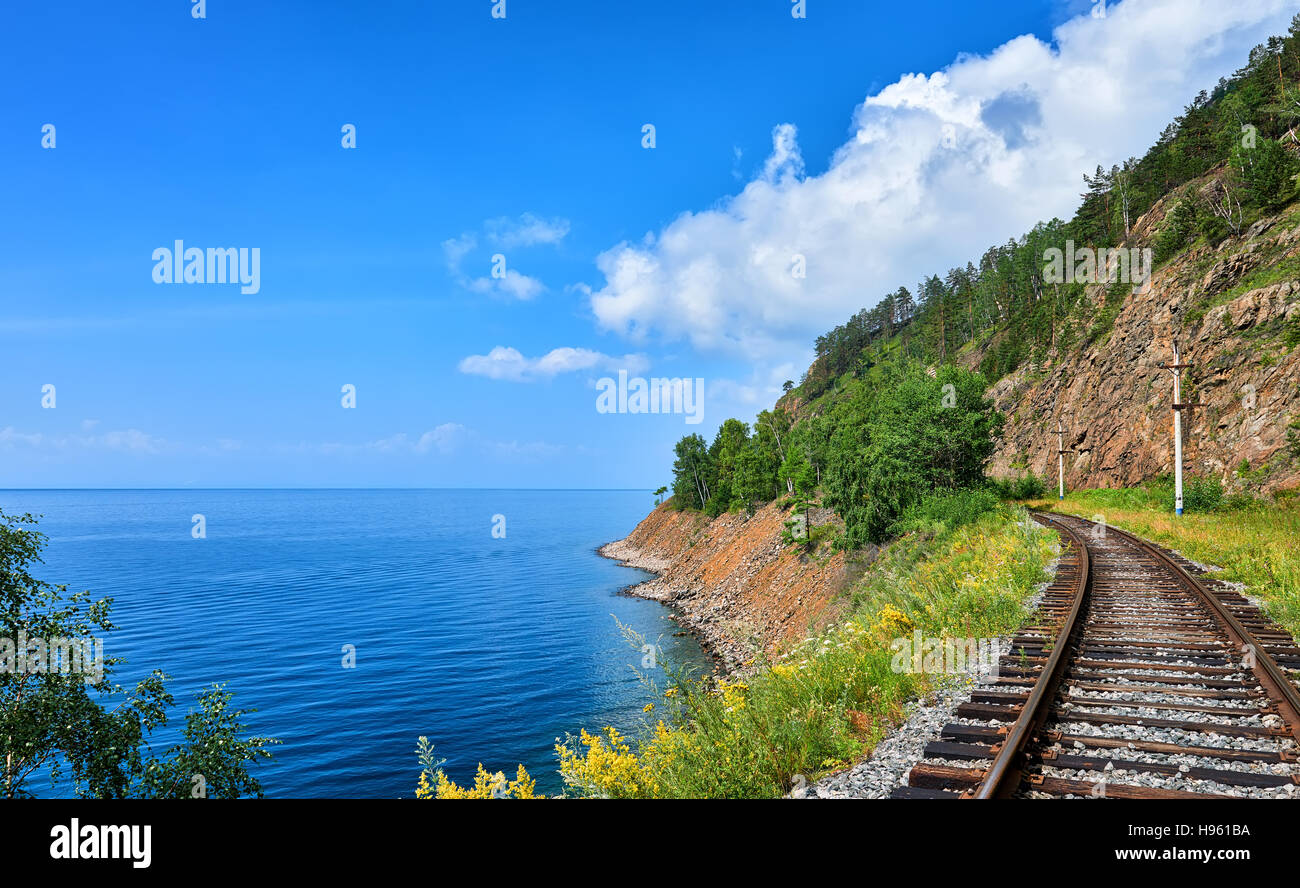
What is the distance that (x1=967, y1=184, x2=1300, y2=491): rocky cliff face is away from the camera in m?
32.6

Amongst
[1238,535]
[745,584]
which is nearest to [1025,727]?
[1238,535]

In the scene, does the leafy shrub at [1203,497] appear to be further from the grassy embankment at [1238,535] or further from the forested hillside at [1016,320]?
the forested hillside at [1016,320]

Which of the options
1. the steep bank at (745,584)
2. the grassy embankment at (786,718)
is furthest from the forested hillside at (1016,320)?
the grassy embankment at (786,718)

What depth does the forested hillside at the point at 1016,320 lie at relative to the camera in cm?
A: 3444

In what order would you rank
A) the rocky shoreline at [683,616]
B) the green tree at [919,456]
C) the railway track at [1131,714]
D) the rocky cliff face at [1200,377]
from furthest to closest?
the green tree at [919,456]
the rocky shoreline at [683,616]
the rocky cliff face at [1200,377]
the railway track at [1131,714]

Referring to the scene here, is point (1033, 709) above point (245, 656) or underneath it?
above

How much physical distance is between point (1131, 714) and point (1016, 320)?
92375 millimetres

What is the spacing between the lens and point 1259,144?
48.8 m

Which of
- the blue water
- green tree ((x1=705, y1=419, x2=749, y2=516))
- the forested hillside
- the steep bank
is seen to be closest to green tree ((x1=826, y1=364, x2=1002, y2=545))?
the forested hillside

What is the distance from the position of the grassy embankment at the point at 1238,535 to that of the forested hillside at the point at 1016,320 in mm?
8354

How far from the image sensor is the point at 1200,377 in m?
38.4
